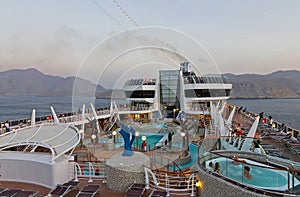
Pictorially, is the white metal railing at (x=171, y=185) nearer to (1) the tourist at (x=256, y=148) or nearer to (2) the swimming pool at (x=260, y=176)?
(2) the swimming pool at (x=260, y=176)

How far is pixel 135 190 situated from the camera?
468 cm

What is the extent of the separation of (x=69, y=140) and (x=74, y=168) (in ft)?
2.95

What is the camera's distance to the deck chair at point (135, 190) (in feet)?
14.7

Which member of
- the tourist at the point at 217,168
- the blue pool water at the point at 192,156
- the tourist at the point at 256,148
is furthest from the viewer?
the blue pool water at the point at 192,156

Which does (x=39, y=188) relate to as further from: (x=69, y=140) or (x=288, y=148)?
(x=288, y=148)

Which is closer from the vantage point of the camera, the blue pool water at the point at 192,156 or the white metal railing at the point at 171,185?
the white metal railing at the point at 171,185

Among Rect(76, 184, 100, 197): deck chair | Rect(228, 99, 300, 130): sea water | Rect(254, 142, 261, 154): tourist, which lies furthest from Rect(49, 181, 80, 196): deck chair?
Rect(228, 99, 300, 130): sea water

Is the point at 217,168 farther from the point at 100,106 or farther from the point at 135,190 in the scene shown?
the point at 100,106

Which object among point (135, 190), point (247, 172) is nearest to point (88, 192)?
point (135, 190)

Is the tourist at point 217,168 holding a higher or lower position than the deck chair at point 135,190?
higher

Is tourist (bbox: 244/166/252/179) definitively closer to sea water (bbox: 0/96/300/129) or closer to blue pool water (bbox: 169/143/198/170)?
blue pool water (bbox: 169/143/198/170)

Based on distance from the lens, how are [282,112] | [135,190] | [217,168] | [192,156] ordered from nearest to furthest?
1. [217,168]
2. [135,190]
3. [192,156]
4. [282,112]

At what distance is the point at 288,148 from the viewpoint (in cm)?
598

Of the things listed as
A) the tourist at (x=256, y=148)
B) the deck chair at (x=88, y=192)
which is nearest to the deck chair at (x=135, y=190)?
the deck chair at (x=88, y=192)
